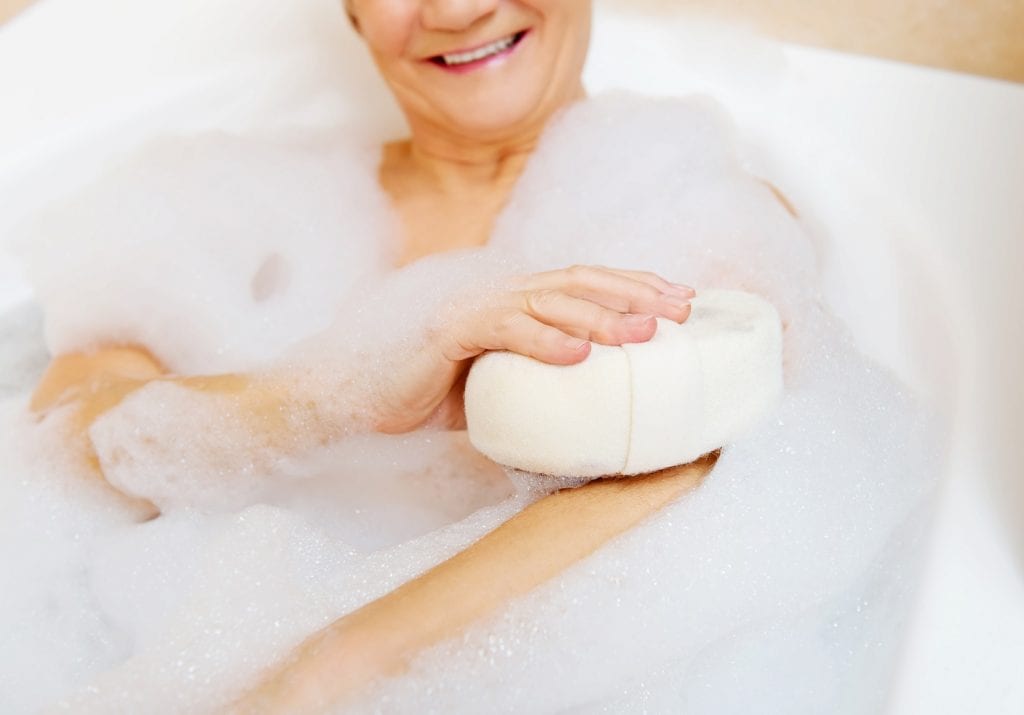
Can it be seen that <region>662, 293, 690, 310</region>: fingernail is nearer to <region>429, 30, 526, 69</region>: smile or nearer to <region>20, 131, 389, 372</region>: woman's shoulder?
<region>429, 30, 526, 69</region>: smile

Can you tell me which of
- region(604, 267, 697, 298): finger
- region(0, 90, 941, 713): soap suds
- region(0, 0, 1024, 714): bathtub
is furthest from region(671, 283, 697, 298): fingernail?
region(0, 0, 1024, 714): bathtub

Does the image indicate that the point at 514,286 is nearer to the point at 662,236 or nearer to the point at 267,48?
the point at 662,236

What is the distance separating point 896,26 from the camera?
52.2 inches

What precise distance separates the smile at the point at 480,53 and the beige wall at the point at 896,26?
388 millimetres

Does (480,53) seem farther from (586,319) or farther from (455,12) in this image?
(586,319)

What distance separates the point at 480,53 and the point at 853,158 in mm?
432

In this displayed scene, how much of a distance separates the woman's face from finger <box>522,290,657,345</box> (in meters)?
0.34

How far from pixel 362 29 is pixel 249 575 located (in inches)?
22.2

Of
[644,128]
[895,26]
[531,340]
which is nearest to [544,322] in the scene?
[531,340]

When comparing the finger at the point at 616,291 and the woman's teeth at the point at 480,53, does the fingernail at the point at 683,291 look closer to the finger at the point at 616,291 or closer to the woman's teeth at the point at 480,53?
the finger at the point at 616,291

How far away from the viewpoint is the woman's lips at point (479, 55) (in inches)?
41.2

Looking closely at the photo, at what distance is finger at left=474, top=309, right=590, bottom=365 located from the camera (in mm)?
715

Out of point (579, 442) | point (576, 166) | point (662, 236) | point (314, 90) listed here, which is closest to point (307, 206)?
point (314, 90)

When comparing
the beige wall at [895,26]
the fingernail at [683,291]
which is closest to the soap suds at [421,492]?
the fingernail at [683,291]
